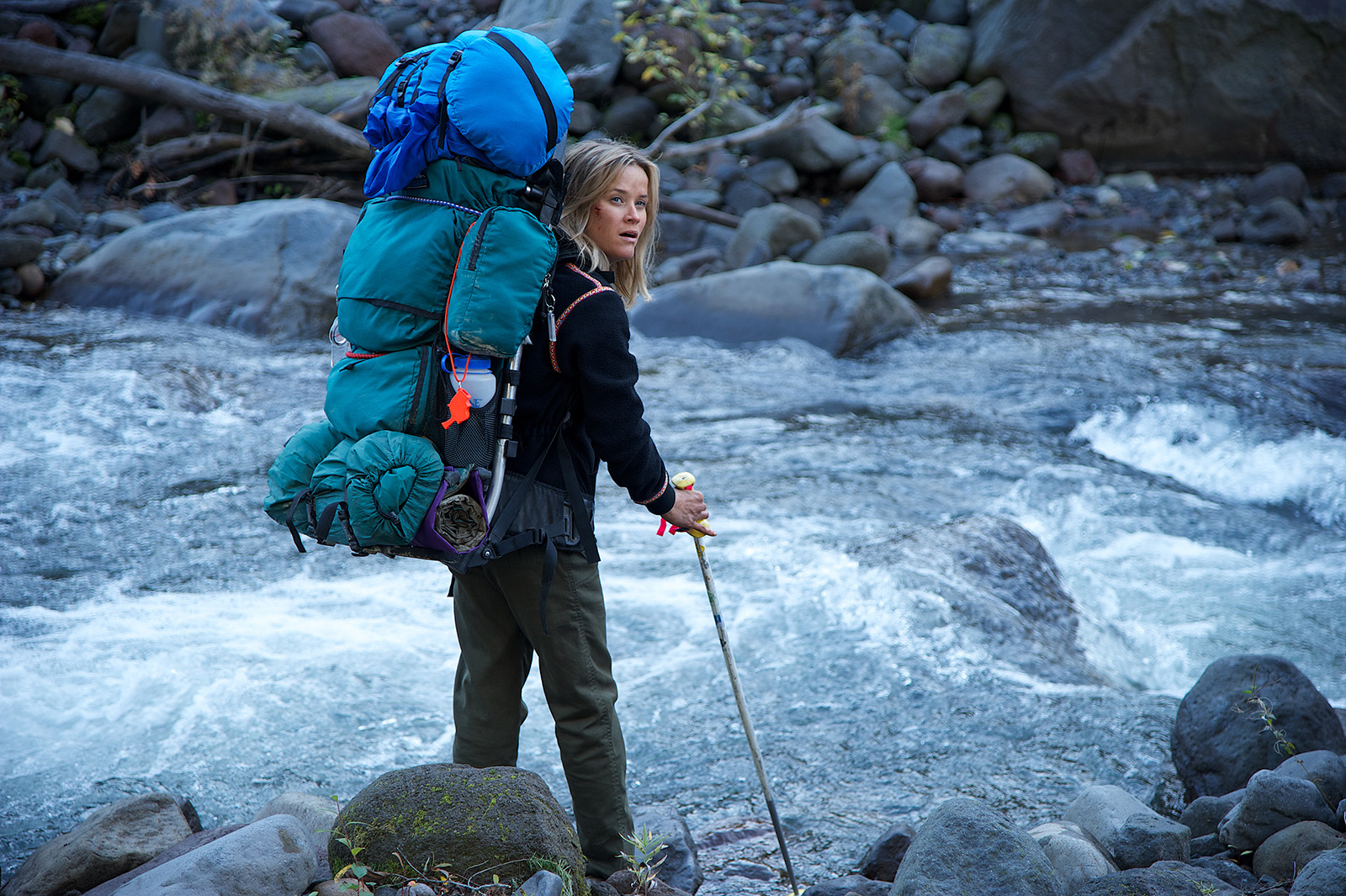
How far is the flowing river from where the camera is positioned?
13.1ft

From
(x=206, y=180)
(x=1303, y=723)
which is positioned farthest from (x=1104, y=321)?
(x=206, y=180)

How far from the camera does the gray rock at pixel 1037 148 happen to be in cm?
1636

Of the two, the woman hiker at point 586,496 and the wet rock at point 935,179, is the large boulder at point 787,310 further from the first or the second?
the woman hiker at point 586,496

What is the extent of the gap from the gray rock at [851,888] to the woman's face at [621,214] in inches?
80.9

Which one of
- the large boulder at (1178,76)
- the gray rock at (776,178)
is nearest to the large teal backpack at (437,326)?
the gray rock at (776,178)

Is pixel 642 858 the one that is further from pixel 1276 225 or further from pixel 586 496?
pixel 1276 225

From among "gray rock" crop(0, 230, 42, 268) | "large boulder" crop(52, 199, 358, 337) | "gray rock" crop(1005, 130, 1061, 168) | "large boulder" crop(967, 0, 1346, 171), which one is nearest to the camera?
"large boulder" crop(52, 199, 358, 337)

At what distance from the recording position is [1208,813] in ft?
11.3

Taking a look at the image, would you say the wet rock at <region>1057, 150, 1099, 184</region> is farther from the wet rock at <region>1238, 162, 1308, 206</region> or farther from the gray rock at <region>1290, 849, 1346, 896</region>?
the gray rock at <region>1290, 849, 1346, 896</region>

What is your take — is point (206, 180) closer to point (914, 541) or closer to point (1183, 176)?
point (914, 541)

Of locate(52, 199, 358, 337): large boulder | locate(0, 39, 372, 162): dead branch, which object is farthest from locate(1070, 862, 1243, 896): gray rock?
locate(0, 39, 372, 162): dead branch

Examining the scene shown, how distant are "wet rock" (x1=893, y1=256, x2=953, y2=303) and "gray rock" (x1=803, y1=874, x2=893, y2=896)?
9112 millimetres

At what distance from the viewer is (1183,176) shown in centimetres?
1628

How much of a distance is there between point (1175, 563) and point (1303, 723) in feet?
7.81
